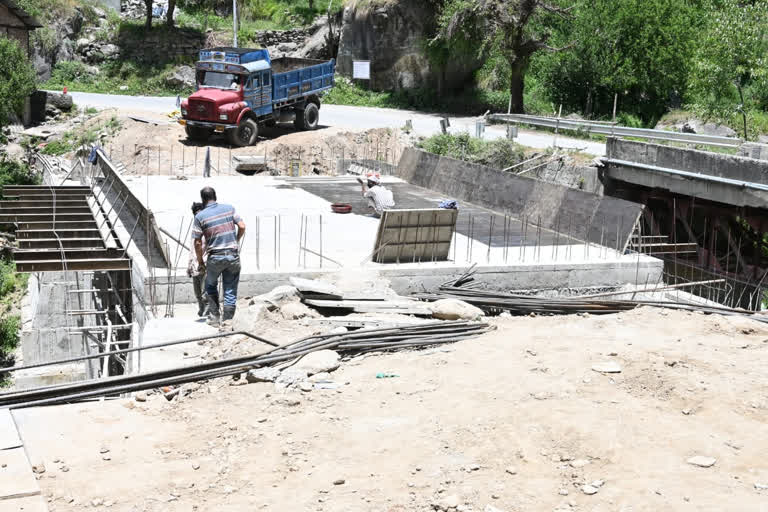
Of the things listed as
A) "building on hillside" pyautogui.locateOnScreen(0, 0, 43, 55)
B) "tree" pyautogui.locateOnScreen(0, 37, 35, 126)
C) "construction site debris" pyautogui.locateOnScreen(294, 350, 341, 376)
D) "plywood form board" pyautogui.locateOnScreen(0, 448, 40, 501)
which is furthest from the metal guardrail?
"building on hillside" pyautogui.locateOnScreen(0, 0, 43, 55)

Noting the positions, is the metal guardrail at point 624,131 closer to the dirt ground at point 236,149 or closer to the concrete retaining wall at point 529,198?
the concrete retaining wall at point 529,198

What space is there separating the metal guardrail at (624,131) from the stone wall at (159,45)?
70.6 feet

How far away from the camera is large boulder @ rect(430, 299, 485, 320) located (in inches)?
476

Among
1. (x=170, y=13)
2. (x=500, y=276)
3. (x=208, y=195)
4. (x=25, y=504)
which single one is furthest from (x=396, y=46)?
(x=25, y=504)

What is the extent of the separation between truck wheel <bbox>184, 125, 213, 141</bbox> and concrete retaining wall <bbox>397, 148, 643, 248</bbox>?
7393 mm

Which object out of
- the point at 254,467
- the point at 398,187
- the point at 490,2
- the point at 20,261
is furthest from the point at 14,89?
the point at 254,467

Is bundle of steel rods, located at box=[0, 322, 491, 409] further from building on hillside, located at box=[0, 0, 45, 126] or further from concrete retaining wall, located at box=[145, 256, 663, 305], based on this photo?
building on hillside, located at box=[0, 0, 45, 126]

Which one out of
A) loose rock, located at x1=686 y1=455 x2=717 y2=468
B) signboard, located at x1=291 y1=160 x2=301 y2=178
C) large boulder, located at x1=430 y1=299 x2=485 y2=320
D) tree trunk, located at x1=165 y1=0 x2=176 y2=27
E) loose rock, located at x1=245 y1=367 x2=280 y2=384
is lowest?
loose rock, located at x1=245 y1=367 x2=280 y2=384

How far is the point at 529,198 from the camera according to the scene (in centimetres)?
2002

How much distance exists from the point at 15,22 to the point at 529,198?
25.6 m

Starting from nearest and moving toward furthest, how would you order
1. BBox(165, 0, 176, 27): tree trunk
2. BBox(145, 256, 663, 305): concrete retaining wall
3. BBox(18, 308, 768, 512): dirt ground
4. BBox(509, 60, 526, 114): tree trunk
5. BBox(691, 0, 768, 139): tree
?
1. BBox(18, 308, 768, 512): dirt ground
2. BBox(145, 256, 663, 305): concrete retaining wall
3. BBox(691, 0, 768, 139): tree
4. BBox(509, 60, 526, 114): tree trunk
5. BBox(165, 0, 176, 27): tree trunk

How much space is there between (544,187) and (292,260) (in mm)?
7185

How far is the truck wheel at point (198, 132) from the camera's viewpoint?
2964cm

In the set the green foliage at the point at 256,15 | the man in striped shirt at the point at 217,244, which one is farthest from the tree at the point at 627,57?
the man in striped shirt at the point at 217,244
